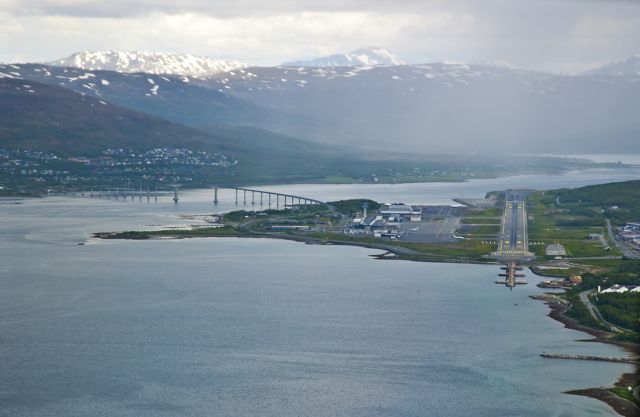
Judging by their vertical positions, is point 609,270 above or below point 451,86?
below

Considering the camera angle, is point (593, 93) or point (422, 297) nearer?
point (422, 297)

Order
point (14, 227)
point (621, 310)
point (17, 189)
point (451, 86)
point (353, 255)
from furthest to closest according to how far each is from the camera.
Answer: point (451, 86)
point (17, 189)
point (14, 227)
point (353, 255)
point (621, 310)

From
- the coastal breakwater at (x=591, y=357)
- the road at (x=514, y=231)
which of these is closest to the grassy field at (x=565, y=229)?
the road at (x=514, y=231)

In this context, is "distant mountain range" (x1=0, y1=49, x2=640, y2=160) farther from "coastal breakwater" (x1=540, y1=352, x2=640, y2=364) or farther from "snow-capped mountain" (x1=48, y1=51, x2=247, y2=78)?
"coastal breakwater" (x1=540, y1=352, x2=640, y2=364)

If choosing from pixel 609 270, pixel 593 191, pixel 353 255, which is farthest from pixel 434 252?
pixel 593 191

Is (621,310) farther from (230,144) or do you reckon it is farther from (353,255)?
(230,144)

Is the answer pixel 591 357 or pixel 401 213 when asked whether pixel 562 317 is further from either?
pixel 401 213
